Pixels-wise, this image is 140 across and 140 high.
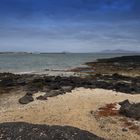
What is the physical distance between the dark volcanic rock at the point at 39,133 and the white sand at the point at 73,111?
15.1 ft

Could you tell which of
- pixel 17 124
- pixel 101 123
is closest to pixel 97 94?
pixel 101 123

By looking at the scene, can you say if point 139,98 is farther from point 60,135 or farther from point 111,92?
point 60,135

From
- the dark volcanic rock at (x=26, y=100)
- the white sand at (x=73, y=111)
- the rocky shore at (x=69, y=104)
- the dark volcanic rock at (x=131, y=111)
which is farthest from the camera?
the dark volcanic rock at (x=26, y=100)

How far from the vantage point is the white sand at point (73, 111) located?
16438mm

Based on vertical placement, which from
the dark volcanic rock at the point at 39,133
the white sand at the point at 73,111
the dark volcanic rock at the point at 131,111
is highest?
the dark volcanic rock at the point at 39,133

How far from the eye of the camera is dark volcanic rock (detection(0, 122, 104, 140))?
10719 millimetres

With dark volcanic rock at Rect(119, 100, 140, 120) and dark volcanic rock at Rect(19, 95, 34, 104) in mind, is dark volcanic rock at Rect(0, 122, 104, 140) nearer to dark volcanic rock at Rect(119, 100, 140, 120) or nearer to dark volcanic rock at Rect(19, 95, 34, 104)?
dark volcanic rock at Rect(119, 100, 140, 120)

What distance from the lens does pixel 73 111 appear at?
19.7 meters

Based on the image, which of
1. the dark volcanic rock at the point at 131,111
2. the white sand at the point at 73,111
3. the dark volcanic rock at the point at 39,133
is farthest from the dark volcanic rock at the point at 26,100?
the dark volcanic rock at the point at 39,133

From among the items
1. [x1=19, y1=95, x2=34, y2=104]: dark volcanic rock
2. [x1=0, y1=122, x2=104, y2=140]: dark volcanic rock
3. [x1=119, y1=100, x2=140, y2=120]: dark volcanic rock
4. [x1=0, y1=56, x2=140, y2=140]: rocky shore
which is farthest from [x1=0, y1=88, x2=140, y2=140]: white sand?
[x1=0, y1=122, x2=104, y2=140]: dark volcanic rock

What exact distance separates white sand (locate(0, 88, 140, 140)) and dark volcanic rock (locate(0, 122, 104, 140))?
4610 mm

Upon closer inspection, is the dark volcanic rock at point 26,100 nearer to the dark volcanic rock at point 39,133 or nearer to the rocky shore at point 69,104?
the rocky shore at point 69,104

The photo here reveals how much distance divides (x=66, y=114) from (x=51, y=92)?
670 cm

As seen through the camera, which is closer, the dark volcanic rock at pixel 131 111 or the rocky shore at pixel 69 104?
the rocky shore at pixel 69 104
